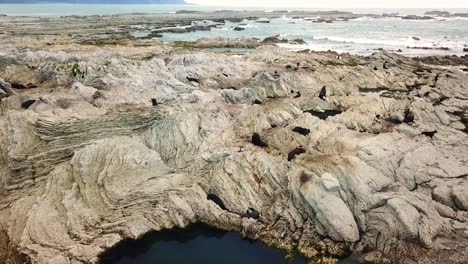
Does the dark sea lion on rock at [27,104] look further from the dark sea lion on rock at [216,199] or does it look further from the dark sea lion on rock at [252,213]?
the dark sea lion on rock at [252,213]

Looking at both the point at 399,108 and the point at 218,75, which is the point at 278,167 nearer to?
the point at 399,108

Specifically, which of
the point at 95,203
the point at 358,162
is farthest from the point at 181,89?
the point at 358,162

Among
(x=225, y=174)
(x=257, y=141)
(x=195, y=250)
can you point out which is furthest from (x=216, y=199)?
(x=257, y=141)

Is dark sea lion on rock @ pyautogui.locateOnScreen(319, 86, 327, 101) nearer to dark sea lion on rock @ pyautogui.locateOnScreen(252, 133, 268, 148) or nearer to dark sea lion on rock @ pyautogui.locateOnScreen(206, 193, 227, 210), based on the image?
dark sea lion on rock @ pyautogui.locateOnScreen(252, 133, 268, 148)

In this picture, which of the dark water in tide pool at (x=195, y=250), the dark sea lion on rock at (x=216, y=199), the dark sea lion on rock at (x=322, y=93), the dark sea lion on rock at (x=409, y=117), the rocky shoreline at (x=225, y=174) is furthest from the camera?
the dark sea lion on rock at (x=322, y=93)

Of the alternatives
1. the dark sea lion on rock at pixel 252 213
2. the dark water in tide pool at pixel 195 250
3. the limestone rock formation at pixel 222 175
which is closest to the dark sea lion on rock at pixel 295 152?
the limestone rock formation at pixel 222 175

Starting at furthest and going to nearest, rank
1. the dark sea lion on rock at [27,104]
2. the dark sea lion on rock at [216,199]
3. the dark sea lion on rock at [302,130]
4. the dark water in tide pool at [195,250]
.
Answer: the dark sea lion on rock at [27,104], the dark sea lion on rock at [302,130], the dark sea lion on rock at [216,199], the dark water in tide pool at [195,250]

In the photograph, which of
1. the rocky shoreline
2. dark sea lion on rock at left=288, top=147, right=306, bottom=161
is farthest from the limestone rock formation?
dark sea lion on rock at left=288, top=147, right=306, bottom=161

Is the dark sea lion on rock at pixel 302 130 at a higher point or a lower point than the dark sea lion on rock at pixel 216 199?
higher
